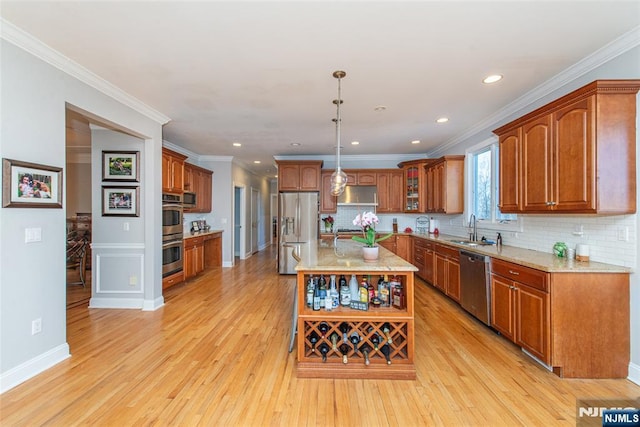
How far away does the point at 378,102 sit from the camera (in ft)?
11.2

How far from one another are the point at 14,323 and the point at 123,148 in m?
2.49

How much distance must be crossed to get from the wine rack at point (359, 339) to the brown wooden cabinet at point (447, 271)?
1.83m

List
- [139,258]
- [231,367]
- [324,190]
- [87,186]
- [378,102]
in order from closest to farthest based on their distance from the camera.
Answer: [231,367]
[378,102]
[139,258]
[324,190]
[87,186]

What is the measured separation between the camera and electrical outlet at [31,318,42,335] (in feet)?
7.50

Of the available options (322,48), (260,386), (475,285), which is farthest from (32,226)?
(475,285)

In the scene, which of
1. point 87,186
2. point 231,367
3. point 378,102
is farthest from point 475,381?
point 87,186

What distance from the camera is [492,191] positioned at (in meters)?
4.07

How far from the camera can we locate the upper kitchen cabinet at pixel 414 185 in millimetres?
5711

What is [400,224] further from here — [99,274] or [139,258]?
[99,274]

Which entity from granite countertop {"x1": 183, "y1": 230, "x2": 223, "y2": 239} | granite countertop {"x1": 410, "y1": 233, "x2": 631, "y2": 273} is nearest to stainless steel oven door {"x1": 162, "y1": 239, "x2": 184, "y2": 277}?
granite countertop {"x1": 183, "y1": 230, "x2": 223, "y2": 239}

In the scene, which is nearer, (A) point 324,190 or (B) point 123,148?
(B) point 123,148

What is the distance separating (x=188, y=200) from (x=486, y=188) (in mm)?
5246

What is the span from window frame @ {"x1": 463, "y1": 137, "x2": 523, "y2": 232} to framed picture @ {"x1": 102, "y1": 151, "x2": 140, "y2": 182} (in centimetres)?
492

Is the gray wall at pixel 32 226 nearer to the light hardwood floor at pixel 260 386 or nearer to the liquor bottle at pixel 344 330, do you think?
the light hardwood floor at pixel 260 386
